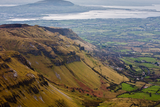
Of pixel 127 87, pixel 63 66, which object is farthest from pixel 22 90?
pixel 127 87

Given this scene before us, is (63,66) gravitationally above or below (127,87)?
above

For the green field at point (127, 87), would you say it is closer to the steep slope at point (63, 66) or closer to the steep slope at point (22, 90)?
the steep slope at point (63, 66)

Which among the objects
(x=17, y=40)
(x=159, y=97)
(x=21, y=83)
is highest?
(x=17, y=40)

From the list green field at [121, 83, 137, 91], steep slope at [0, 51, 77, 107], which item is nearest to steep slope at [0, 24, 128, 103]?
green field at [121, 83, 137, 91]

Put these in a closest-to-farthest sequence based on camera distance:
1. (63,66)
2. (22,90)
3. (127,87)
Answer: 1. (22,90)
2. (127,87)
3. (63,66)

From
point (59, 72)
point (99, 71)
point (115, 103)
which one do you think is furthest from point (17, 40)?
point (115, 103)

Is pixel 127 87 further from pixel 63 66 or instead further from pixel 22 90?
pixel 22 90

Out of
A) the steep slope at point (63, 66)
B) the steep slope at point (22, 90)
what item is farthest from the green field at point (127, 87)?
the steep slope at point (22, 90)

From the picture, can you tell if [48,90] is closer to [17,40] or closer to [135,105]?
[135,105]
